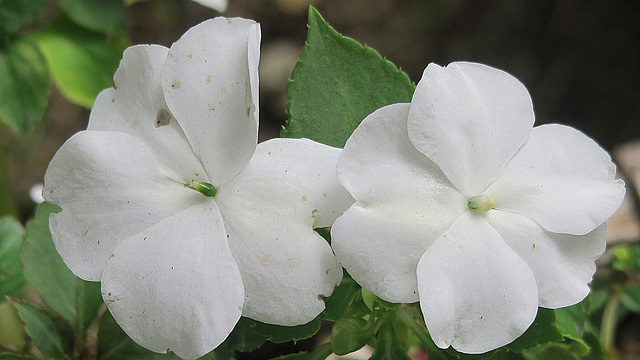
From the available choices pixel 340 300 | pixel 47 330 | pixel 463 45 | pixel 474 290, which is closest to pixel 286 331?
pixel 340 300

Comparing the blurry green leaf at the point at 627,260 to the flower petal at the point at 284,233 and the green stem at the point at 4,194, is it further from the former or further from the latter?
the green stem at the point at 4,194

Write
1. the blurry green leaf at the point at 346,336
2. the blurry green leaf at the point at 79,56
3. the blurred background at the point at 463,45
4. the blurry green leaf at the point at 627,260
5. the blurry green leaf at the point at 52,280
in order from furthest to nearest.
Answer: the blurred background at the point at 463,45, the blurry green leaf at the point at 79,56, the blurry green leaf at the point at 627,260, the blurry green leaf at the point at 52,280, the blurry green leaf at the point at 346,336

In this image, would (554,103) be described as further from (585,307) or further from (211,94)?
(211,94)

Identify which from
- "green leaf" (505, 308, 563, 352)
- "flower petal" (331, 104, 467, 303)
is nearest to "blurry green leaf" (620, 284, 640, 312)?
"green leaf" (505, 308, 563, 352)

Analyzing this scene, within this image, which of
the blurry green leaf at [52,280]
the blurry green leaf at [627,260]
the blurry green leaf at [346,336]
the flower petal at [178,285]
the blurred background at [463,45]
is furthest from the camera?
the blurred background at [463,45]

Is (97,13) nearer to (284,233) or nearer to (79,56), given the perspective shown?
(79,56)

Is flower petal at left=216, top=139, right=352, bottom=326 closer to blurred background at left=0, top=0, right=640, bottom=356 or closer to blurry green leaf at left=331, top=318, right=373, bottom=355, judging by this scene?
blurry green leaf at left=331, top=318, right=373, bottom=355

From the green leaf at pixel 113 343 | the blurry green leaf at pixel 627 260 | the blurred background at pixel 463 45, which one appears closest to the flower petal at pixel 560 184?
the green leaf at pixel 113 343
